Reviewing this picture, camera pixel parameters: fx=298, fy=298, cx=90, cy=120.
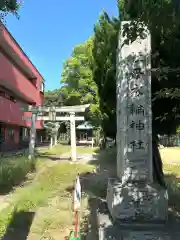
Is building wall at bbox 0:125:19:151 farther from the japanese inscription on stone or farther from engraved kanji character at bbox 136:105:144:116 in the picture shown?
engraved kanji character at bbox 136:105:144:116

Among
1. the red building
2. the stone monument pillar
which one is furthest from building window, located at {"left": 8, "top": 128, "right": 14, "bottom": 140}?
the stone monument pillar

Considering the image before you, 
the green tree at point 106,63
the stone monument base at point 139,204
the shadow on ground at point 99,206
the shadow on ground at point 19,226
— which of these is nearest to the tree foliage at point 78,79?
the green tree at point 106,63

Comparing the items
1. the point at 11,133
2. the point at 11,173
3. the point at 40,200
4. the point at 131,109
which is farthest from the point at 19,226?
the point at 11,133

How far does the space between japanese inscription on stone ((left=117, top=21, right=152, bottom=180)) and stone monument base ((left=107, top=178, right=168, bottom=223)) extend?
34 cm

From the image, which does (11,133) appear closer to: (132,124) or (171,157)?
(171,157)

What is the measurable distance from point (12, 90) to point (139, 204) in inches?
835

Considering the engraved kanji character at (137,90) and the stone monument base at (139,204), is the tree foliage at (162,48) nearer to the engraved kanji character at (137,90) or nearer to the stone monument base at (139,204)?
the engraved kanji character at (137,90)

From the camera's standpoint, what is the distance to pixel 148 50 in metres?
5.93

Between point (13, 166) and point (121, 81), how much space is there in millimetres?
6659

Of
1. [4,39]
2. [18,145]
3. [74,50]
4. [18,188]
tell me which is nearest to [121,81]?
[18,188]

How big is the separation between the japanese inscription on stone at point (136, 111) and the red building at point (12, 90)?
1294 centimetres

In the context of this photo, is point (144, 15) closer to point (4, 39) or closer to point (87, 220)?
point (87, 220)

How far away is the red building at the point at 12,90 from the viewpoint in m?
21.1

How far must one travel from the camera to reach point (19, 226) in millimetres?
6293
